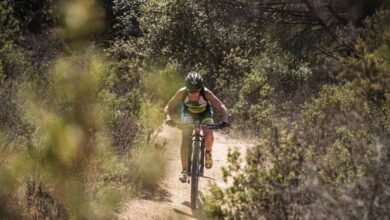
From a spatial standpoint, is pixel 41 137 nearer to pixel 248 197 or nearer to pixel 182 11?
pixel 248 197

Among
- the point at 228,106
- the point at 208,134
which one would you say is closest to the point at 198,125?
the point at 208,134

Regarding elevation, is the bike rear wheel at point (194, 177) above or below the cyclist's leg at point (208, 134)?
below

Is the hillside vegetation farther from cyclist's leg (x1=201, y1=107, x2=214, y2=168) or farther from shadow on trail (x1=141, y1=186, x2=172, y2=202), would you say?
cyclist's leg (x1=201, y1=107, x2=214, y2=168)

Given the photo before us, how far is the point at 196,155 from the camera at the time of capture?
6.62 metres

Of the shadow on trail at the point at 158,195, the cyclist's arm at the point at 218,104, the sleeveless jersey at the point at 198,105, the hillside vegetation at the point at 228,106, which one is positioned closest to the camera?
the hillside vegetation at the point at 228,106

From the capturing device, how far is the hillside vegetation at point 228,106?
3.89 metres

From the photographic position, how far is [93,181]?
5.70 m

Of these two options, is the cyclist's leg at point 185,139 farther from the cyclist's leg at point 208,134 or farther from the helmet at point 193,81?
the helmet at point 193,81

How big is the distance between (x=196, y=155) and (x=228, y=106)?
8.62 metres

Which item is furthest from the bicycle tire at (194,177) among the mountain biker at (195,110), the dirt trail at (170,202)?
the mountain biker at (195,110)

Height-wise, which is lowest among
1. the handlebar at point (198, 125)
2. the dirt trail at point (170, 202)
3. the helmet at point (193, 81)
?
the dirt trail at point (170, 202)

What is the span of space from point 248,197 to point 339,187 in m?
0.67

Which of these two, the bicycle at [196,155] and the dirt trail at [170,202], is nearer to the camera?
the dirt trail at [170,202]

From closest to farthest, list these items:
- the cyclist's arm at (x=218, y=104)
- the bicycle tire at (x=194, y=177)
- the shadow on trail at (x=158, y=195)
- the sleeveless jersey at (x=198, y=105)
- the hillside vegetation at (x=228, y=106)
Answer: the hillside vegetation at (x=228, y=106) < the bicycle tire at (x=194, y=177) < the shadow on trail at (x=158, y=195) < the cyclist's arm at (x=218, y=104) < the sleeveless jersey at (x=198, y=105)
